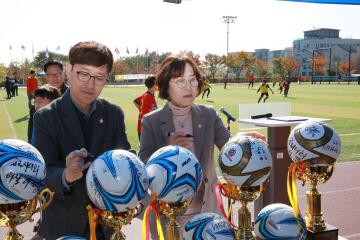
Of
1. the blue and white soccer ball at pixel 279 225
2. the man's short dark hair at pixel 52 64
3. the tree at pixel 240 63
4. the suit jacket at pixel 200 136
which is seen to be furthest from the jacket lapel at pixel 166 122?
the tree at pixel 240 63

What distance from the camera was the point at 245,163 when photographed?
1717mm

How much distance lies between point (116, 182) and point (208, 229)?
49 centimetres

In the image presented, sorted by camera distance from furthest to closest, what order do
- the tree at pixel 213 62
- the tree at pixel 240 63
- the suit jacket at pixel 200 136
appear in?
the tree at pixel 213 62, the tree at pixel 240 63, the suit jacket at pixel 200 136

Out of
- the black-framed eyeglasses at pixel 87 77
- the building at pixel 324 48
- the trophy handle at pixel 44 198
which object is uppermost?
the building at pixel 324 48

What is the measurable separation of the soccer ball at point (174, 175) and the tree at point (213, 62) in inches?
3724

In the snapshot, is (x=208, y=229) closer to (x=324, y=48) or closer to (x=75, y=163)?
(x=75, y=163)

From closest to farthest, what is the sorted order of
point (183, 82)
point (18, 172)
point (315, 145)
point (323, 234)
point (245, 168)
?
point (18, 172) < point (245, 168) < point (315, 145) < point (323, 234) < point (183, 82)

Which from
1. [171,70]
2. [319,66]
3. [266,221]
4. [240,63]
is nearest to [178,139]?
[171,70]

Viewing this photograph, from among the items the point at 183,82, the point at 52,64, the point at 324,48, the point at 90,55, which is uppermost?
the point at 324,48

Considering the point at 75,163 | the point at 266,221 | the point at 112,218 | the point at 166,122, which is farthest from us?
the point at 166,122

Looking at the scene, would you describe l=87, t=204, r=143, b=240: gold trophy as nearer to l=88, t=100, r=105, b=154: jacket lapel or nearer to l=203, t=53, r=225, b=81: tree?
l=88, t=100, r=105, b=154: jacket lapel

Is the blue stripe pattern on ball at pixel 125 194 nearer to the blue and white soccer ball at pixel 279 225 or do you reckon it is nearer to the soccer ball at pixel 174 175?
the soccer ball at pixel 174 175

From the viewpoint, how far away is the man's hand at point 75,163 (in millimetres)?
1608

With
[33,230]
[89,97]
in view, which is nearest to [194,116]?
[89,97]
